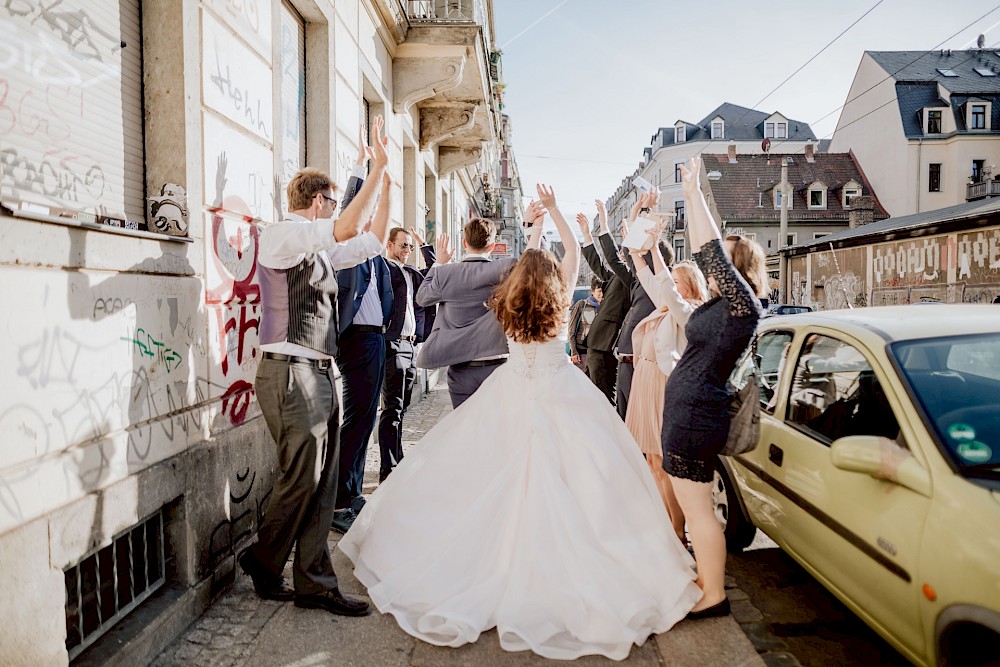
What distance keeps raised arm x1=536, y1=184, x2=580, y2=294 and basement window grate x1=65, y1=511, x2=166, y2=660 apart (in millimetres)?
2532

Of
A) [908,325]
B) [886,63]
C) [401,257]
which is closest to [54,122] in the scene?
[401,257]

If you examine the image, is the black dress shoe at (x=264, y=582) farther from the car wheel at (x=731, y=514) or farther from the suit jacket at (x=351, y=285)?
the car wheel at (x=731, y=514)

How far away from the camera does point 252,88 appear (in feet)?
14.3

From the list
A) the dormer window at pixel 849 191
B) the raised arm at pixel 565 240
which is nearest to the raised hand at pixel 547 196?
the raised arm at pixel 565 240

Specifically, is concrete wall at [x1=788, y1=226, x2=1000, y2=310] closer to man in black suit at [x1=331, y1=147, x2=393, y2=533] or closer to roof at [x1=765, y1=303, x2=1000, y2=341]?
roof at [x1=765, y1=303, x2=1000, y2=341]

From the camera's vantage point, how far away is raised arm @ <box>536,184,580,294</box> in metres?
4.04

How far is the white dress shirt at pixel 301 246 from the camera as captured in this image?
10.2ft

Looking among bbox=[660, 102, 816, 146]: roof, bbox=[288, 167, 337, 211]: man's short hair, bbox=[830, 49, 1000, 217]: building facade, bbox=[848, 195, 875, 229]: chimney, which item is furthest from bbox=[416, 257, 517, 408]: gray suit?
bbox=[660, 102, 816, 146]: roof

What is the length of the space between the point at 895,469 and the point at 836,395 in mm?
958

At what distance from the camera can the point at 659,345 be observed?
14.6ft

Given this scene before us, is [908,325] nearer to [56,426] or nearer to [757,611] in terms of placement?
[757,611]

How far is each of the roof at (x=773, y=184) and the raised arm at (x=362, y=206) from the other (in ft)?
163

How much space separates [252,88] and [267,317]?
6.17 ft

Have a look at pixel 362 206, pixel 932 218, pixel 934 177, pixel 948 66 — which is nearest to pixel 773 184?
pixel 934 177
